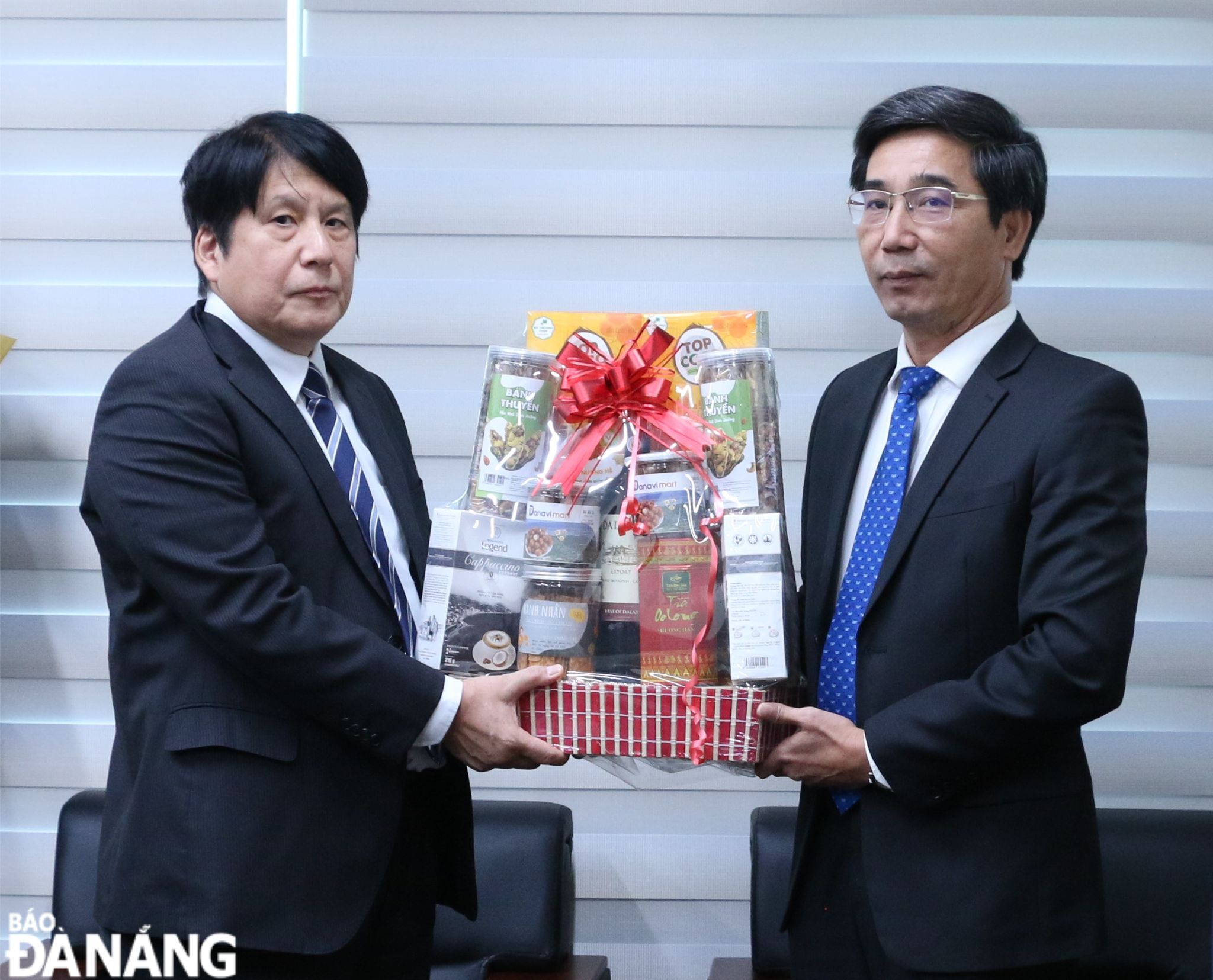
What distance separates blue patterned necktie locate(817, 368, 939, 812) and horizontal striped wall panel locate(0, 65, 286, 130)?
70.3 inches

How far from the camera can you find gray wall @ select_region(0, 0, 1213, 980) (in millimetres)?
2990

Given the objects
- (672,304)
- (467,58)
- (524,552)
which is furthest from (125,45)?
(524,552)

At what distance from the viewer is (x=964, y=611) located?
6.23ft

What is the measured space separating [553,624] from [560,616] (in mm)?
15

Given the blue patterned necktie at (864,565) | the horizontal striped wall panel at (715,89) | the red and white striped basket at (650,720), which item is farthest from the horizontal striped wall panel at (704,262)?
the red and white striped basket at (650,720)

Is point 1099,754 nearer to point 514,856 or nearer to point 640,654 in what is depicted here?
point 514,856

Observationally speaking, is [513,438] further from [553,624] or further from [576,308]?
[576,308]

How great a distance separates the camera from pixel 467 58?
9.93 feet

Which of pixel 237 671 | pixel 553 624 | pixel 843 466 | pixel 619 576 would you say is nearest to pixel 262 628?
pixel 237 671

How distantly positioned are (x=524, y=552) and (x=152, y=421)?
1.88 ft

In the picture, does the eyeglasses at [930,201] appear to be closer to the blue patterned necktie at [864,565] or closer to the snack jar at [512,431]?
the blue patterned necktie at [864,565]

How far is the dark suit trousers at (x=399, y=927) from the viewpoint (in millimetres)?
2008

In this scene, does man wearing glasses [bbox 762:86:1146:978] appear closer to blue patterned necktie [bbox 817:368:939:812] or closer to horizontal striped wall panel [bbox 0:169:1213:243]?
blue patterned necktie [bbox 817:368:939:812]

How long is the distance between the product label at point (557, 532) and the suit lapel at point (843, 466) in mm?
419
